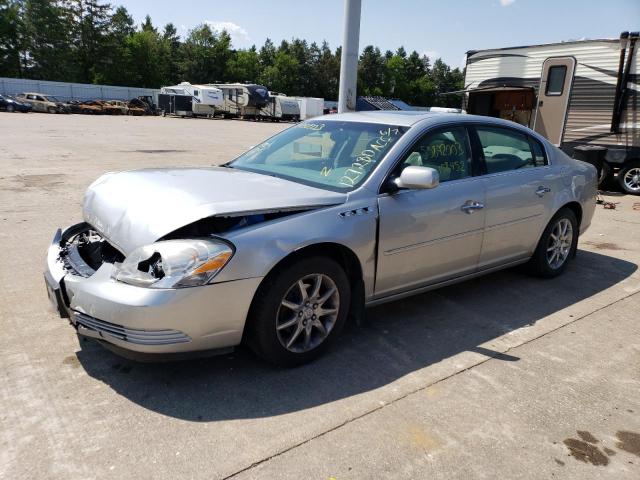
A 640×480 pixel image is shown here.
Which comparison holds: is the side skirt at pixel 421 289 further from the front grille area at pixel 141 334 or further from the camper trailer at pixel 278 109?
the camper trailer at pixel 278 109

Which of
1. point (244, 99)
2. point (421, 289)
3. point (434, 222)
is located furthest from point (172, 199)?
point (244, 99)

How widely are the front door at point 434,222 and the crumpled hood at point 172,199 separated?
0.50 meters

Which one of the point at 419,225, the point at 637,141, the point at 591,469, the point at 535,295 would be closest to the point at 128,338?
the point at 419,225

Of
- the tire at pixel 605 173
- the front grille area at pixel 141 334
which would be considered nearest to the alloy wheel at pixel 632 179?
the tire at pixel 605 173

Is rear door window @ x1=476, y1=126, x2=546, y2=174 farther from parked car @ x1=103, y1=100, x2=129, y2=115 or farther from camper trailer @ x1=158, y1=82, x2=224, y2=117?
parked car @ x1=103, y1=100, x2=129, y2=115

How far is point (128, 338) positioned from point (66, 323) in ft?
4.38

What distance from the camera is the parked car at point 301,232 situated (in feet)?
9.05

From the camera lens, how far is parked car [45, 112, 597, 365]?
9.05 ft

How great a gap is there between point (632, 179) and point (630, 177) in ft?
0.19

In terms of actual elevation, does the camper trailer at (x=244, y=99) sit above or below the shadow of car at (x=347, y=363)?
above

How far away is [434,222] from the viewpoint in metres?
3.77

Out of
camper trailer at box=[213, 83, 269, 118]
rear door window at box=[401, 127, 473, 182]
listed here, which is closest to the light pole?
rear door window at box=[401, 127, 473, 182]

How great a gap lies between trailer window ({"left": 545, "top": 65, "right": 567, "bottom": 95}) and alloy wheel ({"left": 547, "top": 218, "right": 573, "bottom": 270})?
760cm

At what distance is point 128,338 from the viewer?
271cm
